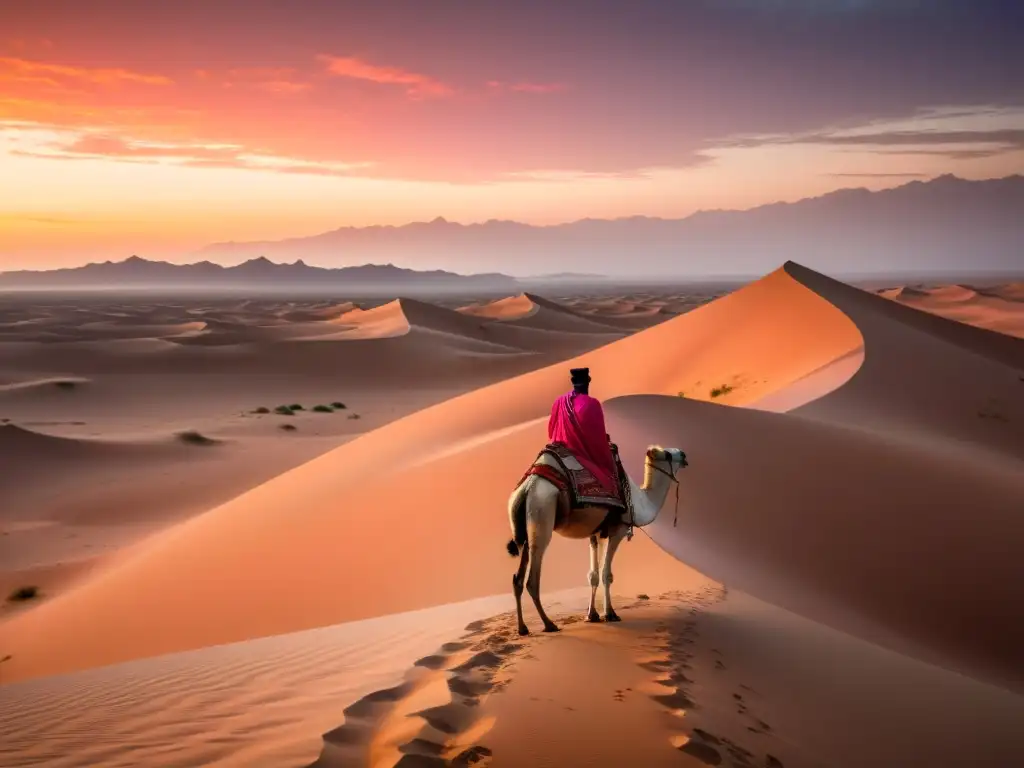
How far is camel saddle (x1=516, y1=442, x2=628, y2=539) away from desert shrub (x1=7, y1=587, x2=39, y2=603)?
12626 millimetres

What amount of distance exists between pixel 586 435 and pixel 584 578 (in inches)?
122

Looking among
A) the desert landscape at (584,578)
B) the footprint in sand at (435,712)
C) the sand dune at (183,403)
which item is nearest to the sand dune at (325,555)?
the desert landscape at (584,578)

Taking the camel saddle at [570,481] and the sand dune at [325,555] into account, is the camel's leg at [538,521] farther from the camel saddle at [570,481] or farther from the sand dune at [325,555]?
the sand dune at [325,555]

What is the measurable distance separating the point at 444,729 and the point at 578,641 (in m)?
1.75

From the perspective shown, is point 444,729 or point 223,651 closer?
point 444,729

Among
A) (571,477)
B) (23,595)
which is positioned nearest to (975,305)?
(23,595)

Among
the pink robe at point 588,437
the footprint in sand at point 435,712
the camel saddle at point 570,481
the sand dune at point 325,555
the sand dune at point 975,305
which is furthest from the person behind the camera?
the sand dune at point 975,305

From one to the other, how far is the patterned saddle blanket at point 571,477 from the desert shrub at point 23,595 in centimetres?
1266

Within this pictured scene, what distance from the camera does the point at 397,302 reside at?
8500 cm

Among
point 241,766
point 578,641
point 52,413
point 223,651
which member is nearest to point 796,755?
point 578,641

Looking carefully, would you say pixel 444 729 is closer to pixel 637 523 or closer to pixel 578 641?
pixel 578 641

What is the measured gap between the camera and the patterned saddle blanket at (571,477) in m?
6.25

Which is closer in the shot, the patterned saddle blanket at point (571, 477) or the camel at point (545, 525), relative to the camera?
the camel at point (545, 525)

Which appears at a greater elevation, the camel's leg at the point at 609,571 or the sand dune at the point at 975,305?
the camel's leg at the point at 609,571
